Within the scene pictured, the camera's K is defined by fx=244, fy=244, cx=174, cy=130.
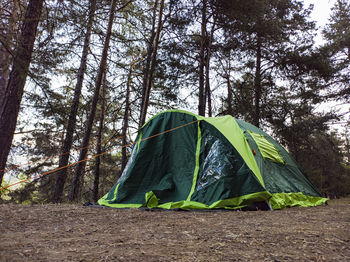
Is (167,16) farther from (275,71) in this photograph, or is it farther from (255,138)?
(255,138)

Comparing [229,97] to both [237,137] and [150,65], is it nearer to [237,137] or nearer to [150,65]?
[150,65]

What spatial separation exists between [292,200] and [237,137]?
1553 millimetres

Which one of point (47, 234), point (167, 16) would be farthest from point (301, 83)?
point (47, 234)

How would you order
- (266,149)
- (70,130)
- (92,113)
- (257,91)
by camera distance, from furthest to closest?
(257,91), (92,113), (70,130), (266,149)

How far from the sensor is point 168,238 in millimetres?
2135

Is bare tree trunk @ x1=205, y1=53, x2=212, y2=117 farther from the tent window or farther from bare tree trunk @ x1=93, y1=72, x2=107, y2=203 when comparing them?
the tent window

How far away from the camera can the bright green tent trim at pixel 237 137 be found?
4.10 metres

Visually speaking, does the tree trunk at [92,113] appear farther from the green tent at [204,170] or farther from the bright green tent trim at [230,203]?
the bright green tent trim at [230,203]

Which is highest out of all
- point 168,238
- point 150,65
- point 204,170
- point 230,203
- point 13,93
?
point 150,65

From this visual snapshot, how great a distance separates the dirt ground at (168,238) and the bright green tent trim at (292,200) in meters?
0.92

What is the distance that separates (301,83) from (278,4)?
3707mm

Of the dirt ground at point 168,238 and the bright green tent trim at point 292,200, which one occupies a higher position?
the bright green tent trim at point 292,200

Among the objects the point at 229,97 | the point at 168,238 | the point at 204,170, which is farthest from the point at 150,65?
the point at 168,238

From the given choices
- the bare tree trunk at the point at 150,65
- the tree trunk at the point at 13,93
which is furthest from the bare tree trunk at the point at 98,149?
the tree trunk at the point at 13,93
